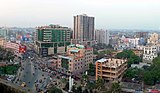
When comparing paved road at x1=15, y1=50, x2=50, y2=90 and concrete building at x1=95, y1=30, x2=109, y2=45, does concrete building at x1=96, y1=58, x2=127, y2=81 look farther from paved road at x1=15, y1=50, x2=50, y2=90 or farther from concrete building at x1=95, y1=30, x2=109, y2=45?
concrete building at x1=95, y1=30, x2=109, y2=45

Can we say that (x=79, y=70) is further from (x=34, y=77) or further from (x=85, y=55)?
(x=34, y=77)

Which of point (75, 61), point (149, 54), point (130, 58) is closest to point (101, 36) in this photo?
point (149, 54)

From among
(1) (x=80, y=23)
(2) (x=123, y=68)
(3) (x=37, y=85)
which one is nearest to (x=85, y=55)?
(2) (x=123, y=68)

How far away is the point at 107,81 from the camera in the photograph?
1276 cm

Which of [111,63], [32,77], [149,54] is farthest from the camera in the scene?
[149,54]

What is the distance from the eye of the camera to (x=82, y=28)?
29.6 m

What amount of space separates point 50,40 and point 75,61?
9.22m

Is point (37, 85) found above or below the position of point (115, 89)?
below

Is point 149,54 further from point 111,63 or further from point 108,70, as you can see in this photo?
point 108,70

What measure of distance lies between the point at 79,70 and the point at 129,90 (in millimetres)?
5368

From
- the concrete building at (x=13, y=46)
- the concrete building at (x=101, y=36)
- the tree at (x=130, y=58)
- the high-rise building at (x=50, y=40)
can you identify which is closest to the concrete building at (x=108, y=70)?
the tree at (x=130, y=58)

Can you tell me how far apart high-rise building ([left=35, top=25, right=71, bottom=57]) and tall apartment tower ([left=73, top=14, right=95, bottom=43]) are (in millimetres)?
4293

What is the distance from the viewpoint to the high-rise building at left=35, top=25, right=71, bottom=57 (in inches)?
941

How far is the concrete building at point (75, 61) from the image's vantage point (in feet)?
49.8
